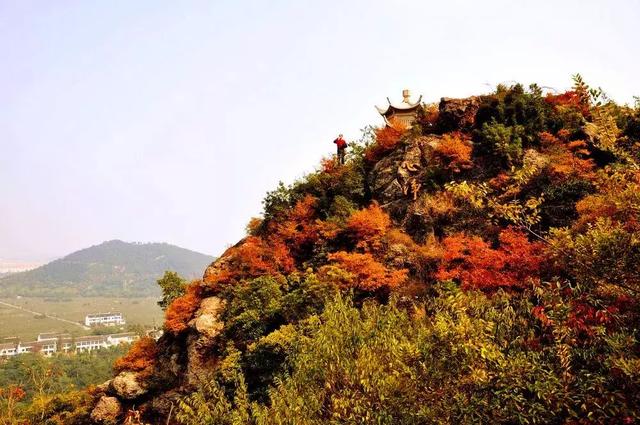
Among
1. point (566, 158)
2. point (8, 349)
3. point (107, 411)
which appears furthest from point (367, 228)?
point (8, 349)

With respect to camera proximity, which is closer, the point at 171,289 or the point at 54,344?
the point at 171,289

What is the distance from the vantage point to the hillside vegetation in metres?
4.74

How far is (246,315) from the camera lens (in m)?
18.3

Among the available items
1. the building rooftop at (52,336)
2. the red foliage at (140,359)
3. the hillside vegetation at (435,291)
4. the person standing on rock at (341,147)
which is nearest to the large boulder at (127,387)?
the hillside vegetation at (435,291)

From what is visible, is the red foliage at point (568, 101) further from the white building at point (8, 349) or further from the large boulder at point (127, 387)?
the white building at point (8, 349)

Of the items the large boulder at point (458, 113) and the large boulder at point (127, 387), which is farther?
the large boulder at point (458, 113)

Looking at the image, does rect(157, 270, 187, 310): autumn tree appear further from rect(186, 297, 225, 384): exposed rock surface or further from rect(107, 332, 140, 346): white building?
rect(107, 332, 140, 346): white building

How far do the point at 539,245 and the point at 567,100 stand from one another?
11.4 meters

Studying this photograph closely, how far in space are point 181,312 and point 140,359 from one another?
369 centimetres

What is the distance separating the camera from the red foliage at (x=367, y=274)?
17.6 m

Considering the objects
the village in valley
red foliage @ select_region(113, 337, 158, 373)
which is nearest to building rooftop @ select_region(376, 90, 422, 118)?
red foliage @ select_region(113, 337, 158, 373)

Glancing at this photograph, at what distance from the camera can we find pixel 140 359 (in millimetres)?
22906

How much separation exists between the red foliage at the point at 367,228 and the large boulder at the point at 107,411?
1501cm

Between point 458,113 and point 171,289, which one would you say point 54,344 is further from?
point 458,113
